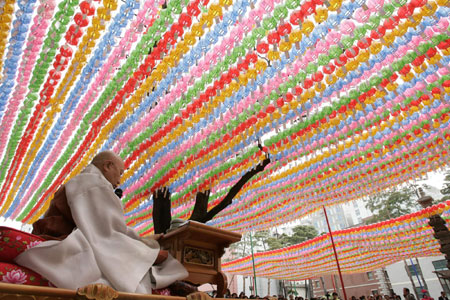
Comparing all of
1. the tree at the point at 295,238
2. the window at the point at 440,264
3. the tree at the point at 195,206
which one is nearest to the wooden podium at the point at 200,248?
the tree at the point at 195,206

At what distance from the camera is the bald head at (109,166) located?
2160mm

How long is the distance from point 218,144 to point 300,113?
3.91 feet

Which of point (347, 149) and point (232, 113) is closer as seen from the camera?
point (232, 113)

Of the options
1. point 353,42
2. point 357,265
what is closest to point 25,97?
point 353,42

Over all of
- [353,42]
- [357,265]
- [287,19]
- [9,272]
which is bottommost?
[9,272]

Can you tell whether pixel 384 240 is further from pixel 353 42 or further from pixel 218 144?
pixel 353 42

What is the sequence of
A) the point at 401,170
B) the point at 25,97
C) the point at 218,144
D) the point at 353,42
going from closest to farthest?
the point at 353,42, the point at 25,97, the point at 218,144, the point at 401,170

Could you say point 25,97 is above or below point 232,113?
above

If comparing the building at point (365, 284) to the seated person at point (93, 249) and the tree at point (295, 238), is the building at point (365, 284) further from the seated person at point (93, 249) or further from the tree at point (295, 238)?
the seated person at point (93, 249)

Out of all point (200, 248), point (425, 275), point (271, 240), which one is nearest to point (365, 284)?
point (425, 275)

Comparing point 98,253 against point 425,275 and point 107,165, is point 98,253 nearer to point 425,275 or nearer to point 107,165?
point 107,165

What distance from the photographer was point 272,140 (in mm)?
4098

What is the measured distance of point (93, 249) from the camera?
1589 mm

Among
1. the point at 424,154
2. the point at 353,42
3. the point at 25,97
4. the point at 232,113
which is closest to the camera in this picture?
the point at 353,42
